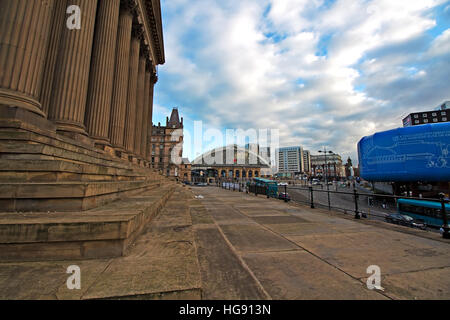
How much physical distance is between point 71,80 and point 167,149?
197 feet

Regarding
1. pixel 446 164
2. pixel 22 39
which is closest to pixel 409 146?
pixel 446 164

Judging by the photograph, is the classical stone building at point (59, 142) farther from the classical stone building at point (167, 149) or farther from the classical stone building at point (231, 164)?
the classical stone building at point (231, 164)

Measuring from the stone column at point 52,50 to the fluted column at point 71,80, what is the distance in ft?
0.64

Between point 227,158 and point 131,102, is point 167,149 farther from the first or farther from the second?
point 227,158

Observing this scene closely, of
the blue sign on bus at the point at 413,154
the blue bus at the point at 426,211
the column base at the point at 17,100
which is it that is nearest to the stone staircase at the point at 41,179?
the column base at the point at 17,100

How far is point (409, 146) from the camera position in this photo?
2591 centimetres

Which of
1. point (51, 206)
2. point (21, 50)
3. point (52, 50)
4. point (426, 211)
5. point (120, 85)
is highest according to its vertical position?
point (120, 85)

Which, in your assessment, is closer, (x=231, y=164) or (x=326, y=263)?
(x=326, y=263)

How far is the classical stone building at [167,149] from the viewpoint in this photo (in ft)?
211

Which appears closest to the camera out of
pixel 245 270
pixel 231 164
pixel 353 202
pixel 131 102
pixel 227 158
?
pixel 245 270

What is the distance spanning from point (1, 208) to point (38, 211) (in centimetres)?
45

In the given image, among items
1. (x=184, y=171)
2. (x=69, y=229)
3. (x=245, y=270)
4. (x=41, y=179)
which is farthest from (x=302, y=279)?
(x=184, y=171)

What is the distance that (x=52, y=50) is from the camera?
7.05 meters

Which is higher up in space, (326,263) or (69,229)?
(69,229)
